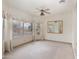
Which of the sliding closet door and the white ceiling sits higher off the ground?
the white ceiling

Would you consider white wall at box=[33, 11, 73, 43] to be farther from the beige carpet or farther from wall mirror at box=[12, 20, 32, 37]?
the beige carpet

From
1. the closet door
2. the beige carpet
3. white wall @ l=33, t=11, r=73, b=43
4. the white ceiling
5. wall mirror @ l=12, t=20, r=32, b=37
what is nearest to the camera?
the beige carpet

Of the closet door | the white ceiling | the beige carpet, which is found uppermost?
the white ceiling

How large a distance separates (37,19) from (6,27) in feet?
15.8

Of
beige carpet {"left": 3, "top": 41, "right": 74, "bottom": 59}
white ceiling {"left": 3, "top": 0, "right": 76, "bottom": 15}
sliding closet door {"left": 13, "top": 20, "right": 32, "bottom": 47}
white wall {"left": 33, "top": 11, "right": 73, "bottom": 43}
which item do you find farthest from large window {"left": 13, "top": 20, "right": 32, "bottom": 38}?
white wall {"left": 33, "top": 11, "right": 73, "bottom": 43}

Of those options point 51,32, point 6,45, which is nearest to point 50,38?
point 51,32

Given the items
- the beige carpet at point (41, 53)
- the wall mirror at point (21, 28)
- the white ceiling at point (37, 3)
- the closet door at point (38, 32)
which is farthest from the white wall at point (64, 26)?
the beige carpet at point (41, 53)

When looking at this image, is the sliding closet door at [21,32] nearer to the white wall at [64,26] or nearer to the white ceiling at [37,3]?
the white ceiling at [37,3]

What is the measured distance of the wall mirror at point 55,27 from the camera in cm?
766

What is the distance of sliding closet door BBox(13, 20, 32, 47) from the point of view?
5.45m

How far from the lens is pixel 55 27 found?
803 centimetres

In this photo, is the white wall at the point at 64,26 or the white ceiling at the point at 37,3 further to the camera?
the white wall at the point at 64,26

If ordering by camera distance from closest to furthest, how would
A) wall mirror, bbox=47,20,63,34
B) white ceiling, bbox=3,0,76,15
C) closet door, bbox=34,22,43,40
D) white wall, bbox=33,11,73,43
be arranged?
white ceiling, bbox=3,0,76,15
white wall, bbox=33,11,73,43
wall mirror, bbox=47,20,63,34
closet door, bbox=34,22,43,40

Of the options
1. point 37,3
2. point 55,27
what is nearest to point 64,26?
point 55,27
